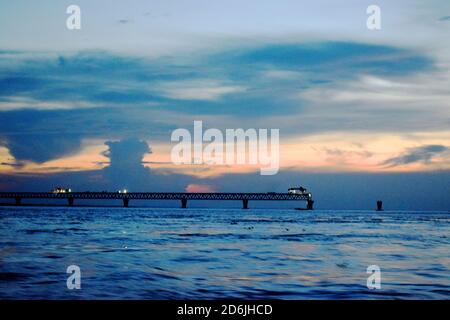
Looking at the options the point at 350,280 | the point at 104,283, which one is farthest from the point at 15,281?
the point at 350,280

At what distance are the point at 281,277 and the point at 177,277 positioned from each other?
132 inches

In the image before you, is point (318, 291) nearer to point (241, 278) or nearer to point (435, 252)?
point (241, 278)

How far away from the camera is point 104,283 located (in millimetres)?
16172

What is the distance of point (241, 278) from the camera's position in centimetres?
1770

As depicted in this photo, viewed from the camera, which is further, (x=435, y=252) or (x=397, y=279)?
(x=435, y=252)

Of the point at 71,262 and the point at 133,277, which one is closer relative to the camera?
the point at 133,277
